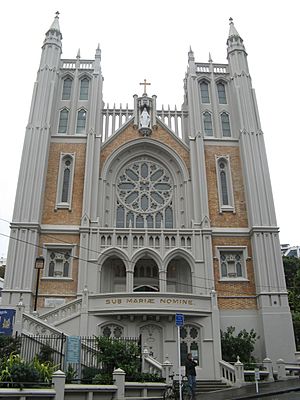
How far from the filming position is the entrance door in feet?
74.5

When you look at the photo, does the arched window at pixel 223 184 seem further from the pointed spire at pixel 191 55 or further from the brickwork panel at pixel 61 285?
the brickwork panel at pixel 61 285

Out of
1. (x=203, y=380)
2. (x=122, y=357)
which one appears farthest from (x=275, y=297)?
(x=122, y=357)

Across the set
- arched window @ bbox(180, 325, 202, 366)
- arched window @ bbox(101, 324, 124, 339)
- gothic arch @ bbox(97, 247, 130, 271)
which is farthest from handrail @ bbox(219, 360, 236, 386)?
gothic arch @ bbox(97, 247, 130, 271)

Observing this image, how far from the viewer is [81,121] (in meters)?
31.8

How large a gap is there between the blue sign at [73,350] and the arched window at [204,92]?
887 inches

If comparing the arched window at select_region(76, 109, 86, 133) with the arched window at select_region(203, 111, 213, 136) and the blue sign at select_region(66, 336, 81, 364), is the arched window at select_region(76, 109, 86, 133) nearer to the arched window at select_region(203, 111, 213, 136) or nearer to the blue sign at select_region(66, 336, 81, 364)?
the arched window at select_region(203, 111, 213, 136)

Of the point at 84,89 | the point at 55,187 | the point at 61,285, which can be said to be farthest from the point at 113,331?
the point at 84,89

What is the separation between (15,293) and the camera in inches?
963

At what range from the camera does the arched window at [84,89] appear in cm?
3291

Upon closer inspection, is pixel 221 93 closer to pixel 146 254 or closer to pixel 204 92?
pixel 204 92

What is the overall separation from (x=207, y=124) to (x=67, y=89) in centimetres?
1158

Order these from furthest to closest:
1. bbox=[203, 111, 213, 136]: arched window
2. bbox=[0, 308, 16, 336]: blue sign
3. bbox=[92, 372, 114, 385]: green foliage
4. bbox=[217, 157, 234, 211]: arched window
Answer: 1. bbox=[203, 111, 213, 136]: arched window
2. bbox=[217, 157, 234, 211]: arched window
3. bbox=[0, 308, 16, 336]: blue sign
4. bbox=[92, 372, 114, 385]: green foliage

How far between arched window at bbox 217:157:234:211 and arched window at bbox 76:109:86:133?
1064 cm

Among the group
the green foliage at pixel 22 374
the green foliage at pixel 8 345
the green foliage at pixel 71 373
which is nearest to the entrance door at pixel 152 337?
the green foliage at pixel 71 373
